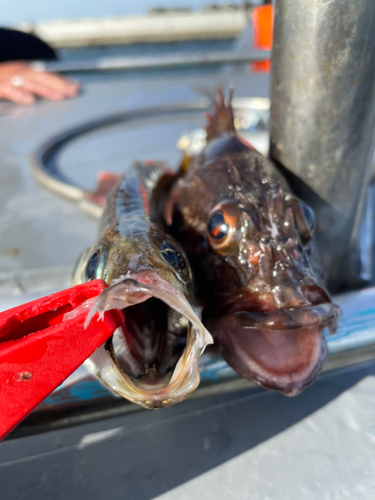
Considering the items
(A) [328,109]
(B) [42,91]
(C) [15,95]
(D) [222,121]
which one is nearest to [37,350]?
(A) [328,109]

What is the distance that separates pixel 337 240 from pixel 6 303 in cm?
145

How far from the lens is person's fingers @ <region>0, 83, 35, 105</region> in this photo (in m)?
5.99

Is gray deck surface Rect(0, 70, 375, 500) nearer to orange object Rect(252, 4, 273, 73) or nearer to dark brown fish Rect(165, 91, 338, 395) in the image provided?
dark brown fish Rect(165, 91, 338, 395)

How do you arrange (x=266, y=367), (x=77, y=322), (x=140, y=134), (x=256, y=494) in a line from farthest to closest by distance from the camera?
(x=140, y=134) → (x=266, y=367) → (x=256, y=494) → (x=77, y=322)

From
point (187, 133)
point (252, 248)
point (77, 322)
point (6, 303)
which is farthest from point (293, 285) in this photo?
Answer: point (187, 133)

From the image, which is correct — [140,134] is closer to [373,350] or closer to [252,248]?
[252,248]

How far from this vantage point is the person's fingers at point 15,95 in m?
5.99

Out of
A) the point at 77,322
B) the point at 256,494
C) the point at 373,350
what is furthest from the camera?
the point at 373,350

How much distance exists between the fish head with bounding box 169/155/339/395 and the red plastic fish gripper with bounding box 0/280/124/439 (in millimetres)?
532

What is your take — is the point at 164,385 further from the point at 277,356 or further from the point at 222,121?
the point at 222,121

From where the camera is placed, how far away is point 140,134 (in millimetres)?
4840

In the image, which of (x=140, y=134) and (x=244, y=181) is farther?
(x=140, y=134)

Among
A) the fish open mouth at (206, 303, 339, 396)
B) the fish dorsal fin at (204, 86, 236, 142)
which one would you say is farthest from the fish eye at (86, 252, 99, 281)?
the fish dorsal fin at (204, 86, 236, 142)

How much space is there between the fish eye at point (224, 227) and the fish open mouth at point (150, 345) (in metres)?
0.40
